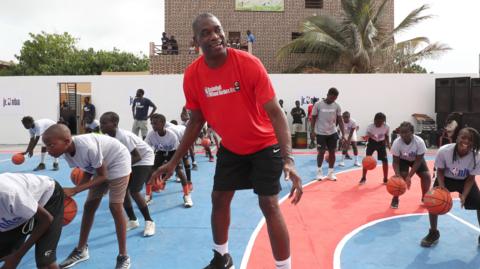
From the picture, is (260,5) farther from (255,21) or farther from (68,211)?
(68,211)

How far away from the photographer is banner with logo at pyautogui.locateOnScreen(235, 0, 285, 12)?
69.9ft

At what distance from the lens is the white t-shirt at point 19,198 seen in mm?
2473

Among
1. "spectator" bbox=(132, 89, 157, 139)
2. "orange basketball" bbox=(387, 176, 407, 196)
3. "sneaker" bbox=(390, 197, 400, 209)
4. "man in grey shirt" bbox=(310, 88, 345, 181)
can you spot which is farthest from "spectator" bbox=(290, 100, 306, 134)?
"orange basketball" bbox=(387, 176, 407, 196)

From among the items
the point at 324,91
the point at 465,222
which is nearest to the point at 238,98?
the point at 465,222

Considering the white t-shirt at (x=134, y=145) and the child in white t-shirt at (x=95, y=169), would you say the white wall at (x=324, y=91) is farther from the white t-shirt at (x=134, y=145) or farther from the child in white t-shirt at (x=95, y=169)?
the child in white t-shirt at (x=95, y=169)

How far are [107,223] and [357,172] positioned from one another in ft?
19.4

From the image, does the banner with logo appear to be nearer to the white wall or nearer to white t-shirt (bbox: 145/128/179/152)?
the white wall

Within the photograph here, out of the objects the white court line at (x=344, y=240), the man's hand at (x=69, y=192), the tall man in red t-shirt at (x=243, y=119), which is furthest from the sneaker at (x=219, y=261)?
the man's hand at (x=69, y=192)

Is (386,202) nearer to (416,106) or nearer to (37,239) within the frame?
(37,239)

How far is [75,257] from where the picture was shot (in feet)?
12.4

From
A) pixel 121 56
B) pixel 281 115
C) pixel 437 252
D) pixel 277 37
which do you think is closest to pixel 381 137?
pixel 437 252

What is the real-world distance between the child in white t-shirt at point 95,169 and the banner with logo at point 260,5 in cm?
1892

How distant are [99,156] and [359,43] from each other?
17436 mm

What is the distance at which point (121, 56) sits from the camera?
120 feet
